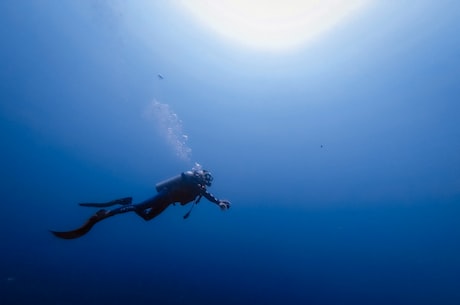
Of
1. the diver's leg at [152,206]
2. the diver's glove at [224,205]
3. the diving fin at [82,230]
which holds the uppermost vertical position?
the diver's glove at [224,205]

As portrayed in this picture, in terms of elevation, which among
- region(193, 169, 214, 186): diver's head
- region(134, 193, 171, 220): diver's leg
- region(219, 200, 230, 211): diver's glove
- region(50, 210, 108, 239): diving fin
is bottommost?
region(50, 210, 108, 239): diving fin

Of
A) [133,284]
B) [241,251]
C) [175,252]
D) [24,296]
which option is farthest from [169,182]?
[241,251]

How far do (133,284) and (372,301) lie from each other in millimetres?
54204

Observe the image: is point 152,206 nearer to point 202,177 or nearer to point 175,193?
point 175,193

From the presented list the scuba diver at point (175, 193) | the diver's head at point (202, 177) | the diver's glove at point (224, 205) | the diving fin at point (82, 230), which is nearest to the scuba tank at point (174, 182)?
the scuba diver at point (175, 193)

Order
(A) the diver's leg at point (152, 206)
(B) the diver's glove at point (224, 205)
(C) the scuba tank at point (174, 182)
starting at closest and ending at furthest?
(B) the diver's glove at point (224, 205) < (A) the diver's leg at point (152, 206) < (C) the scuba tank at point (174, 182)

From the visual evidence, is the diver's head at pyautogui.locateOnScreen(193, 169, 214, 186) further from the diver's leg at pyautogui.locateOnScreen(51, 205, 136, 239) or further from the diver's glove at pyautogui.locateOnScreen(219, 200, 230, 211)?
the diver's leg at pyautogui.locateOnScreen(51, 205, 136, 239)

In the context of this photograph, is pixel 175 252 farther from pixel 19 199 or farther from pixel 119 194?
pixel 119 194

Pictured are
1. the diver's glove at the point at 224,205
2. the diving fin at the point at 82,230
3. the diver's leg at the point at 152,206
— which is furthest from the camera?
the diver's leg at the point at 152,206

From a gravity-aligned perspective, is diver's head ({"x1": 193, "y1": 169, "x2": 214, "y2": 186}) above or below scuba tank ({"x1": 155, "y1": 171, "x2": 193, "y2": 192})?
above

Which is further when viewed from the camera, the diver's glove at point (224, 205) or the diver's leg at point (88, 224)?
the diver's glove at point (224, 205)

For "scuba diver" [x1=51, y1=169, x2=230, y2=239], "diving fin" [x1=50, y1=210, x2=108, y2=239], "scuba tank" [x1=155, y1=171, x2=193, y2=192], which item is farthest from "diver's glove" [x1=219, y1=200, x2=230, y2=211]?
"diving fin" [x1=50, y1=210, x2=108, y2=239]

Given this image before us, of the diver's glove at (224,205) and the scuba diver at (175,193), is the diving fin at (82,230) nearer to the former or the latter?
the scuba diver at (175,193)

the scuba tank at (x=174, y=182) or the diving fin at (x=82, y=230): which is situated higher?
the scuba tank at (x=174, y=182)
